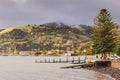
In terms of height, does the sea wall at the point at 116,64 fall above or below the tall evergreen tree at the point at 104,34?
below

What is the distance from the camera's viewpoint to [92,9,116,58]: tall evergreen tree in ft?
409

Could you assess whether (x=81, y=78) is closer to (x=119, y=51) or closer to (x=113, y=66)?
(x=113, y=66)

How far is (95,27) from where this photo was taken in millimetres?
129500

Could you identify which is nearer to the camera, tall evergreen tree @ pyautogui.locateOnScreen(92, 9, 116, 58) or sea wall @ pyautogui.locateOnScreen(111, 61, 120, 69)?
sea wall @ pyautogui.locateOnScreen(111, 61, 120, 69)

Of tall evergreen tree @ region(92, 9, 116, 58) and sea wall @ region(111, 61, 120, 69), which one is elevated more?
tall evergreen tree @ region(92, 9, 116, 58)

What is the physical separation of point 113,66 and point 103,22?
3454 cm

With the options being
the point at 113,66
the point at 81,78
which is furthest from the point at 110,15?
the point at 81,78

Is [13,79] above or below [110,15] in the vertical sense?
below

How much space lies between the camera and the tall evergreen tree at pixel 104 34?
125m

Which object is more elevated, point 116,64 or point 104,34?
point 104,34

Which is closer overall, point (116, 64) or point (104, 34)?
point (116, 64)

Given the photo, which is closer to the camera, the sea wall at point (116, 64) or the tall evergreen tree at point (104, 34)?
the sea wall at point (116, 64)

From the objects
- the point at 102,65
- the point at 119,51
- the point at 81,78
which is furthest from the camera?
the point at 119,51

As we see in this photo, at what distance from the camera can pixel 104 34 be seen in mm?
126312
